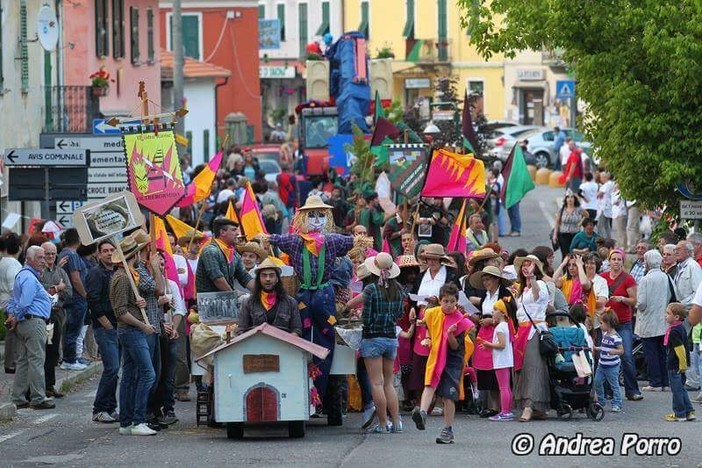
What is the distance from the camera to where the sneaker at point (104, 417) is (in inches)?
662

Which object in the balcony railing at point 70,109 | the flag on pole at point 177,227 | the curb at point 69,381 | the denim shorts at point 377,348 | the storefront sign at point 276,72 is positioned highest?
the storefront sign at point 276,72

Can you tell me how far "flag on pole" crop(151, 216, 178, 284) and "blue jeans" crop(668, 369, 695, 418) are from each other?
4.99 metres

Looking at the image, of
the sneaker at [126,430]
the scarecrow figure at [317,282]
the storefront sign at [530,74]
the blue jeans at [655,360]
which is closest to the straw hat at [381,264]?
the scarecrow figure at [317,282]

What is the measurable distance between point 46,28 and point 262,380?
16.5 metres

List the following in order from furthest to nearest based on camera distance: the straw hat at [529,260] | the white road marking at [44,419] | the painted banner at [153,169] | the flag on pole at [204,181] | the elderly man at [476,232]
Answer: the elderly man at [476,232], the flag on pole at [204,181], the painted banner at [153,169], the straw hat at [529,260], the white road marking at [44,419]

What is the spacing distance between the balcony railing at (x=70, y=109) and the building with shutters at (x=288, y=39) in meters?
53.2

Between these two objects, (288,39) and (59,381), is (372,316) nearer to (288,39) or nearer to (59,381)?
(59,381)

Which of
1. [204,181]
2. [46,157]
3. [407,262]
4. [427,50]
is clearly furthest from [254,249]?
[427,50]

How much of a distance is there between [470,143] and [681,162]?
519cm

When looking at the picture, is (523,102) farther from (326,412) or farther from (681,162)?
(326,412)

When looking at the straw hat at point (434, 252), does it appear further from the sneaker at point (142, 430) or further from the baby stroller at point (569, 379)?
the sneaker at point (142, 430)

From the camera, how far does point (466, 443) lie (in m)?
15.2

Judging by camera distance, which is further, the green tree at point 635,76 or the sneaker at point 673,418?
the green tree at point 635,76

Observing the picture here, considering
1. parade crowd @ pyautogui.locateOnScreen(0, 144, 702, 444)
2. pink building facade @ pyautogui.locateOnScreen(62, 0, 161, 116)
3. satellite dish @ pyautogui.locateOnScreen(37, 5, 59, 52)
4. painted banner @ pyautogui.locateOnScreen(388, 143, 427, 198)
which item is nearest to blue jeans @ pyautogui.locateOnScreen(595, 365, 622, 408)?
parade crowd @ pyautogui.locateOnScreen(0, 144, 702, 444)
